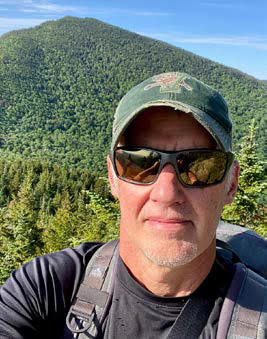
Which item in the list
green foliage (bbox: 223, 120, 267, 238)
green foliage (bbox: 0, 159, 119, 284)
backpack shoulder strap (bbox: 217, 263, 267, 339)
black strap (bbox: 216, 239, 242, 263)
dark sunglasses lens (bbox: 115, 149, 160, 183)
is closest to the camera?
backpack shoulder strap (bbox: 217, 263, 267, 339)

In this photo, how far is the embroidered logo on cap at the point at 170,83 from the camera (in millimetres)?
1885

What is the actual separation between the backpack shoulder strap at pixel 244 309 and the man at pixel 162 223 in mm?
90

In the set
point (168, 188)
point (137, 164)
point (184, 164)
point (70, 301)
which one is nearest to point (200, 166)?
point (184, 164)

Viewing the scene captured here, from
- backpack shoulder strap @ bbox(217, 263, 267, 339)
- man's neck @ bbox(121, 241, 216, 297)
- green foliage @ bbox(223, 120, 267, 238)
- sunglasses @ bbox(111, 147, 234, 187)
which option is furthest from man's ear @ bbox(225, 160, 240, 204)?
green foliage @ bbox(223, 120, 267, 238)

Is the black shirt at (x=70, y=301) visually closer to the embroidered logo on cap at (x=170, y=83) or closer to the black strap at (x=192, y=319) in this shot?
the black strap at (x=192, y=319)

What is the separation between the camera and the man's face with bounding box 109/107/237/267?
1.91 m

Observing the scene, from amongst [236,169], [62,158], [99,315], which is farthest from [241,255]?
[62,158]

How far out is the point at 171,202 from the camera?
1903 millimetres

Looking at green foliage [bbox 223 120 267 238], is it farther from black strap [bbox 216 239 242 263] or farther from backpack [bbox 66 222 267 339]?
Answer: backpack [bbox 66 222 267 339]

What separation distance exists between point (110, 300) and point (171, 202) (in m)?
0.59

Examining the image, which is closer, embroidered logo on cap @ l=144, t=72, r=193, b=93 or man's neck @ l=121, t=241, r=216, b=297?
embroidered logo on cap @ l=144, t=72, r=193, b=93

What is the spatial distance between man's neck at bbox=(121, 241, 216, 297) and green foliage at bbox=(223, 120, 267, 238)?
8189 millimetres

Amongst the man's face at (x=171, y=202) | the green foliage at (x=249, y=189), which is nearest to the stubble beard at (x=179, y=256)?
the man's face at (x=171, y=202)

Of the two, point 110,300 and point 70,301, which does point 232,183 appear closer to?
point 110,300
